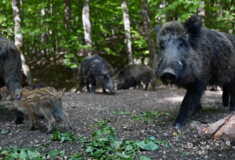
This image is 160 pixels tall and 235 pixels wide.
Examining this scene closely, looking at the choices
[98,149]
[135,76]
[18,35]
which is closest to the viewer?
[98,149]

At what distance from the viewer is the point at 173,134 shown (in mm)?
3521

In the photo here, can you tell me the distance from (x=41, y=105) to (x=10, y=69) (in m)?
1.27

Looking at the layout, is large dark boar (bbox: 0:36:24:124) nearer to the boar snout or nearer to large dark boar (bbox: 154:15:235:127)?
large dark boar (bbox: 154:15:235:127)

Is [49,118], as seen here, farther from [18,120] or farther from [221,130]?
[221,130]

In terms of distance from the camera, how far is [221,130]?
10.00 ft

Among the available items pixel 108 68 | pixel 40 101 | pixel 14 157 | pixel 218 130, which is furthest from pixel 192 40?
pixel 108 68

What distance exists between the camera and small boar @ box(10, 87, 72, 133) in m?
3.70

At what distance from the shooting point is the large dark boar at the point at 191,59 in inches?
143

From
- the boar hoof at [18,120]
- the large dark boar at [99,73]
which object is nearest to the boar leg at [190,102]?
the boar hoof at [18,120]

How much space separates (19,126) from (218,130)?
145 inches

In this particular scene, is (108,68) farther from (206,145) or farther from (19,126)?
(206,145)

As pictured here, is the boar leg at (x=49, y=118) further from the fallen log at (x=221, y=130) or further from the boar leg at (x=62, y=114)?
the fallen log at (x=221, y=130)

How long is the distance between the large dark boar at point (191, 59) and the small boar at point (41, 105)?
77.1 inches

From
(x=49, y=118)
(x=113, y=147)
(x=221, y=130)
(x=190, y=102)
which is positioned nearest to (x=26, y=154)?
(x=49, y=118)
